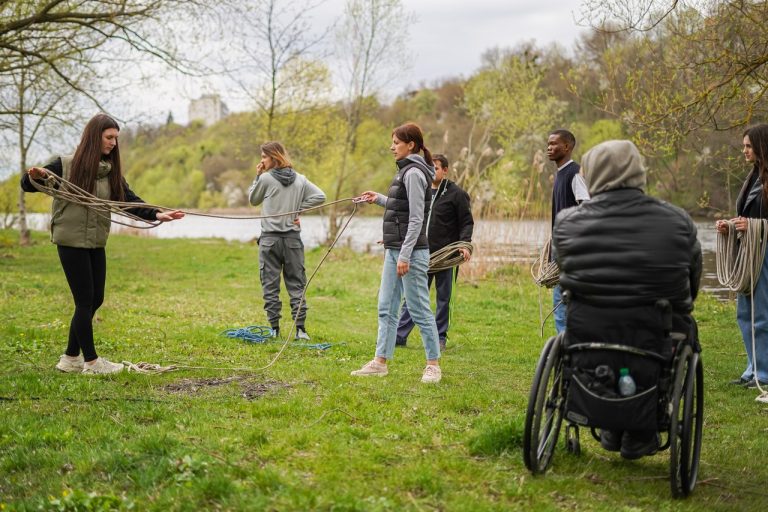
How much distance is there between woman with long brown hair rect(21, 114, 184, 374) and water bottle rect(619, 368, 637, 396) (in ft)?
12.5

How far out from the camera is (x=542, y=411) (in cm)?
364

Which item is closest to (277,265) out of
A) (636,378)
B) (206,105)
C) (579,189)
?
(579,189)

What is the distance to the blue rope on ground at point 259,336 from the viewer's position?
7.50 metres

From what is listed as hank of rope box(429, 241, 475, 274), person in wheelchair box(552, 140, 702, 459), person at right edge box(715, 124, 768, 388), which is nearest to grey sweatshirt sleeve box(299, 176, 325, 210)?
hank of rope box(429, 241, 475, 274)

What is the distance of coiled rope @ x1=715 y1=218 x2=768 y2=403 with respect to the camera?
6030 millimetres

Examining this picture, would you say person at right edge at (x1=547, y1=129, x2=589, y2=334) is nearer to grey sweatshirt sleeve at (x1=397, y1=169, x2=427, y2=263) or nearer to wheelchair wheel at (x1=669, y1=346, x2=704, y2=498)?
grey sweatshirt sleeve at (x1=397, y1=169, x2=427, y2=263)

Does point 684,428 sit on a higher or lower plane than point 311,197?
lower

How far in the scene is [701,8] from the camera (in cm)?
804

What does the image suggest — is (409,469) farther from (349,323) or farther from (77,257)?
(349,323)

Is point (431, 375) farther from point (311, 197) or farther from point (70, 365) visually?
point (70, 365)

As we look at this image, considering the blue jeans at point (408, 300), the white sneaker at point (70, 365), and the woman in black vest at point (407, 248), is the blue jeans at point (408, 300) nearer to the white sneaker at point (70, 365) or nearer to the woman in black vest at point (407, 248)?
the woman in black vest at point (407, 248)

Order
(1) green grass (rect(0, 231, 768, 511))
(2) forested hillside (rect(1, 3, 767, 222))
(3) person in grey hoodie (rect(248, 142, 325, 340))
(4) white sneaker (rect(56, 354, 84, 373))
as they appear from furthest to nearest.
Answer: (2) forested hillside (rect(1, 3, 767, 222)) < (3) person in grey hoodie (rect(248, 142, 325, 340)) < (4) white sneaker (rect(56, 354, 84, 373)) < (1) green grass (rect(0, 231, 768, 511))

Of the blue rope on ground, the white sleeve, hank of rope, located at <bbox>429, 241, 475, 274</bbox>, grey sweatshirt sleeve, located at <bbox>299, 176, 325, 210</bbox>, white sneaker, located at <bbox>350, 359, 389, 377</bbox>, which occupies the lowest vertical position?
the blue rope on ground

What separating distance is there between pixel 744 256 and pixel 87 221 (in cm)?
543
